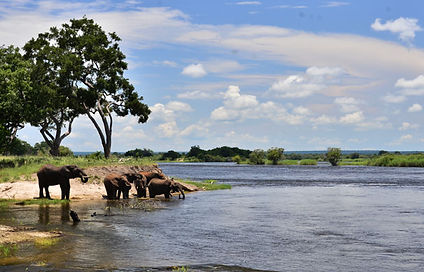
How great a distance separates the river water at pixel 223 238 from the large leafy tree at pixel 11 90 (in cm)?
1698

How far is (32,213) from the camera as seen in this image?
2948cm

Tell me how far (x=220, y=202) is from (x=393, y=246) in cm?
2051

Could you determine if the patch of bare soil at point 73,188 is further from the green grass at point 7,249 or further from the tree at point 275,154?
the tree at point 275,154

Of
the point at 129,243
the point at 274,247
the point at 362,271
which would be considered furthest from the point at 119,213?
the point at 362,271

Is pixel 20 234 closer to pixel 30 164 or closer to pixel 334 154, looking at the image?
pixel 30 164

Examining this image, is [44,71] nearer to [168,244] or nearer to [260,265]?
[168,244]

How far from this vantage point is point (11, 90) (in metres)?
48.0

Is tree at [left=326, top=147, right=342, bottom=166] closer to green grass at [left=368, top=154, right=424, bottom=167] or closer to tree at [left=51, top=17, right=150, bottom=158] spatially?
green grass at [left=368, top=154, right=424, bottom=167]

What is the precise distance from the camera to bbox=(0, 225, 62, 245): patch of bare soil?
67.9 ft

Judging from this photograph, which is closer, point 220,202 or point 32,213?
point 32,213

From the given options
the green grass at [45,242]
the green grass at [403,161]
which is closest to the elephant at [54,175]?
the green grass at [45,242]

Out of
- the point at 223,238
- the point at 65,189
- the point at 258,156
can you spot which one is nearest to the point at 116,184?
the point at 65,189

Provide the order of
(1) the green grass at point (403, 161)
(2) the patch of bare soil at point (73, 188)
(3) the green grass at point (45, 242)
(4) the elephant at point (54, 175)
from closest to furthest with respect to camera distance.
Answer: (3) the green grass at point (45, 242)
(4) the elephant at point (54, 175)
(2) the patch of bare soil at point (73, 188)
(1) the green grass at point (403, 161)

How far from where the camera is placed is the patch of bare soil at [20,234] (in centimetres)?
2069
